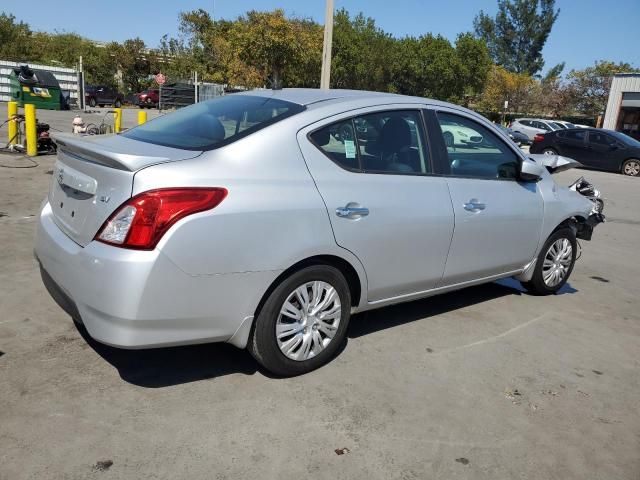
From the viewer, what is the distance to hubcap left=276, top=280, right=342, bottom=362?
3307 millimetres

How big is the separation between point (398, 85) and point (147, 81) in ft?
71.4

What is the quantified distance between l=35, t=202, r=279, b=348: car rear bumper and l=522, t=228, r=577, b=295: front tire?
3.01 m

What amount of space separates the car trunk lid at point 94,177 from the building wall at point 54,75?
31.2 meters

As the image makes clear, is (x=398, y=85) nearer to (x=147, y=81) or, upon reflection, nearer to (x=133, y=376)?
(x=147, y=81)

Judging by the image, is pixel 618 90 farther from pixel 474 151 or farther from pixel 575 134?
pixel 474 151

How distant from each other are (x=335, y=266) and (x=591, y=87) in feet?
187

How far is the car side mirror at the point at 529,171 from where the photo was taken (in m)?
4.57

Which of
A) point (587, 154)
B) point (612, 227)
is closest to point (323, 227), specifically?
point (612, 227)

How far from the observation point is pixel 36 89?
27.2 meters

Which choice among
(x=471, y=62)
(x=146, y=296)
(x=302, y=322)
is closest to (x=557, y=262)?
(x=302, y=322)

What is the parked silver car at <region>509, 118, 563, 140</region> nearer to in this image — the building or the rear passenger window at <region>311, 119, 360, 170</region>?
the building

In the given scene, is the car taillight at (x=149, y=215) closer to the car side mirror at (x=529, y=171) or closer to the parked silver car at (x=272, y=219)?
the parked silver car at (x=272, y=219)

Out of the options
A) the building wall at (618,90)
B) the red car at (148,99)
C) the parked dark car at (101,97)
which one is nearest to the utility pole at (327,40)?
the parked dark car at (101,97)

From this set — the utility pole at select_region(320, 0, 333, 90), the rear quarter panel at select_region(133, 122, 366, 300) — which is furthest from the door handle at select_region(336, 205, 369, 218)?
the utility pole at select_region(320, 0, 333, 90)
